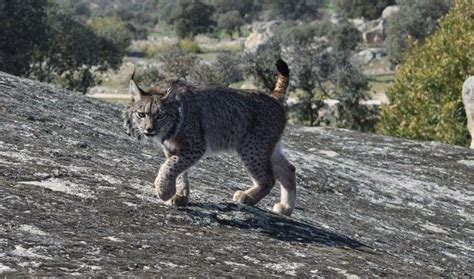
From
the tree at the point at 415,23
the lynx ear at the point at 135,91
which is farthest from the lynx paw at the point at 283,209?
the tree at the point at 415,23

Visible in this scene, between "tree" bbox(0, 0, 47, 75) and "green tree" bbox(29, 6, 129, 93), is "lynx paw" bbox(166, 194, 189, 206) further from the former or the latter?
"green tree" bbox(29, 6, 129, 93)

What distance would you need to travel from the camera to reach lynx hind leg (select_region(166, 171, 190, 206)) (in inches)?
345

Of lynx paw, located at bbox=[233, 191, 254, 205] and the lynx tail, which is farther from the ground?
the lynx tail

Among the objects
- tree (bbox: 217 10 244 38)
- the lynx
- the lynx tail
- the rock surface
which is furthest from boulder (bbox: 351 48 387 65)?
the lynx

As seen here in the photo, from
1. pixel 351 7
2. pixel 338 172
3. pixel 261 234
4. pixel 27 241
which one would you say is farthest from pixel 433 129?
pixel 351 7

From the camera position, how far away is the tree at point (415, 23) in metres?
85.9

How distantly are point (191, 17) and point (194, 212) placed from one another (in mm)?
117687

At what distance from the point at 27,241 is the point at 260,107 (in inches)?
185

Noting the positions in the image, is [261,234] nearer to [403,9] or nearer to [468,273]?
[468,273]

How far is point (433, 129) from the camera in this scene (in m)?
30.4

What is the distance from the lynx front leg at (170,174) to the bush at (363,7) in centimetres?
11704

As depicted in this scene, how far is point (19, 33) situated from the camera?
54406mm

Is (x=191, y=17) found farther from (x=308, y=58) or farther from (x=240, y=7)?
A: (x=308, y=58)

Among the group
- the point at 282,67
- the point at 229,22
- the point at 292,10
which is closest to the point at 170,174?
the point at 282,67
